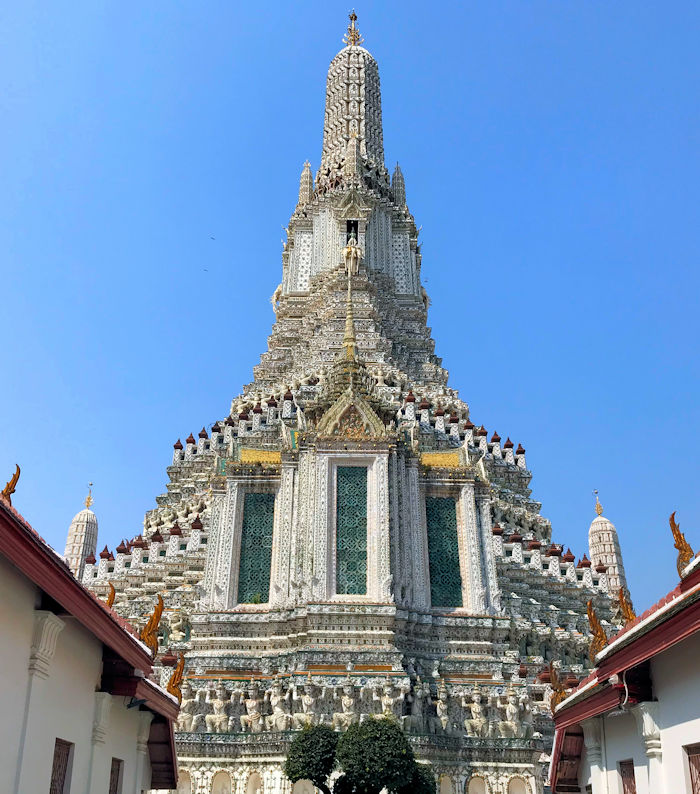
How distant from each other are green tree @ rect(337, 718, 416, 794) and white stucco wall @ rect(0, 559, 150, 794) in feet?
16.8

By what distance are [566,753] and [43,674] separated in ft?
31.4

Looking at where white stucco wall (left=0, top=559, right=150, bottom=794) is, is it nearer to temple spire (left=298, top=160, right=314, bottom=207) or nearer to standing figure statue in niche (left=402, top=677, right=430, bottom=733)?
standing figure statue in niche (left=402, top=677, right=430, bottom=733)

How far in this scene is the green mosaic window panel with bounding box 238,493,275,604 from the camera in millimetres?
27141

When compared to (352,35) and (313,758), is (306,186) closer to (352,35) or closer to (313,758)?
(352,35)

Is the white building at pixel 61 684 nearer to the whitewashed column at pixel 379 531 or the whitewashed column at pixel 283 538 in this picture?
the whitewashed column at pixel 379 531

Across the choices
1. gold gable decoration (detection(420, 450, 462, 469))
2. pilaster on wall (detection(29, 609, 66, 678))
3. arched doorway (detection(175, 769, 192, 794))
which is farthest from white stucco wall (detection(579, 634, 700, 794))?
gold gable decoration (detection(420, 450, 462, 469))

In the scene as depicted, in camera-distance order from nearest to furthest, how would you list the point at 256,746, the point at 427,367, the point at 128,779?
the point at 128,779
the point at 256,746
the point at 427,367

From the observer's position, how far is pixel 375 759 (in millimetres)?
16641

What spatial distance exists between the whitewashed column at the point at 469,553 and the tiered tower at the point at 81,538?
97.4 feet

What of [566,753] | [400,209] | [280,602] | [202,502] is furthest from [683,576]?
[400,209]

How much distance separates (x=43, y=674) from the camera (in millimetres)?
9641

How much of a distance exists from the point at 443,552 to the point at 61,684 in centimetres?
1860

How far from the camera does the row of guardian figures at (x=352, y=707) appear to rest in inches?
906

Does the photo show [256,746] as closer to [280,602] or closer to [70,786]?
[280,602]
